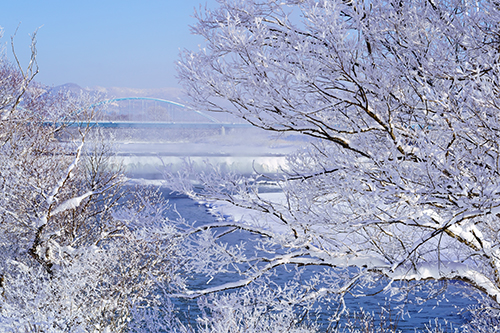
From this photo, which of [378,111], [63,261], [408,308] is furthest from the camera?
[408,308]

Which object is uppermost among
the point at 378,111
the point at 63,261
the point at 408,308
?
the point at 378,111

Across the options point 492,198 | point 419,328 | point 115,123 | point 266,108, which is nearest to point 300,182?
point 266,108

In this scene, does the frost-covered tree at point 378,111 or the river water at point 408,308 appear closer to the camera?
the frost-covered tree at point 378,111

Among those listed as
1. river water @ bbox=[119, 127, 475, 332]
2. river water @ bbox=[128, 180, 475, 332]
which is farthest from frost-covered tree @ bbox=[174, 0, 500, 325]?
river water @ bbox=[128, 180, 475, 332]

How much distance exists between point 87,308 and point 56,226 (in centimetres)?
472

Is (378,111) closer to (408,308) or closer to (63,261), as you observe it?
(63,261)

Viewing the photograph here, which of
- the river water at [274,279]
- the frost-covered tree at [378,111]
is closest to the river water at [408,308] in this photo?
the river water at [274,279]

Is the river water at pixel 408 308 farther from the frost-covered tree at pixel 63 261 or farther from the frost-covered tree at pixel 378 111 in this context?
the frost-covered tree at pixel 378 111

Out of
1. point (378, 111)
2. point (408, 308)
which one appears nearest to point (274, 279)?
point (408, 308)

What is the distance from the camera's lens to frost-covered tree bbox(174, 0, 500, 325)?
2.87 m

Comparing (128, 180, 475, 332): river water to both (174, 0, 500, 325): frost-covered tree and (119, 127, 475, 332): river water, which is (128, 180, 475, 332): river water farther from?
(174, 0, 500, 325): frost-covered tree

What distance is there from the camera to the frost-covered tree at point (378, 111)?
9.43ft

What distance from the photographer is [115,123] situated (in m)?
44.2

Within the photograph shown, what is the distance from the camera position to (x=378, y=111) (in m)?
3.70
